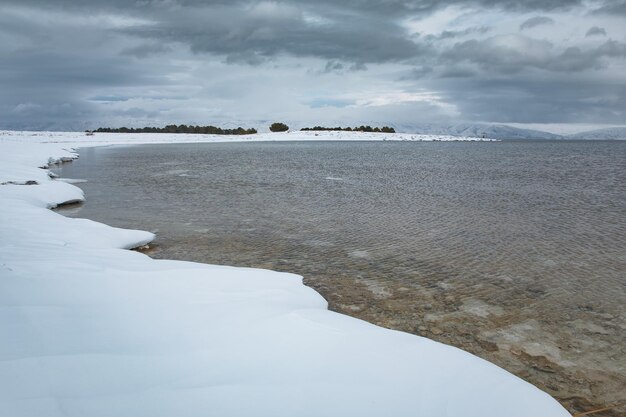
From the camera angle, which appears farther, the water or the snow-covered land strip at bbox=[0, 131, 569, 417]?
the water

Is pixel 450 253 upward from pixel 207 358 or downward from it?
downward

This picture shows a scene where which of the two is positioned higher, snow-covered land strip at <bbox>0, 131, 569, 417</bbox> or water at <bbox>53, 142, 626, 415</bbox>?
snow-covered land strip at <bbox>0, 131, 569, 417</bbox>

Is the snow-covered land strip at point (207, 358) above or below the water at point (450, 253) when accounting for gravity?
above

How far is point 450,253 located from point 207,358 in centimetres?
536

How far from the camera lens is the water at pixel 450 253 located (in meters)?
4.21

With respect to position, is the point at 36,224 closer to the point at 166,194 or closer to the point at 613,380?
the point at 166,194

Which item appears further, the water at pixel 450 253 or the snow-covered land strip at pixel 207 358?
the water at pixel 450 253

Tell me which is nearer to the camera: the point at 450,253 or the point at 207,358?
the point at 207,358

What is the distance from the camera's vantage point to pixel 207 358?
2.94 m

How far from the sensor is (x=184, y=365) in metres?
2.81

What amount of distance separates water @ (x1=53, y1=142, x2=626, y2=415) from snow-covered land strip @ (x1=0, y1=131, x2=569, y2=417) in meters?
0.99

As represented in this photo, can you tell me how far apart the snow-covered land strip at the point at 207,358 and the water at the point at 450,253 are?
988mm

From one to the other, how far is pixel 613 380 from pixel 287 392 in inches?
114

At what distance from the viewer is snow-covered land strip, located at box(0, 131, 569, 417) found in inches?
95.2
